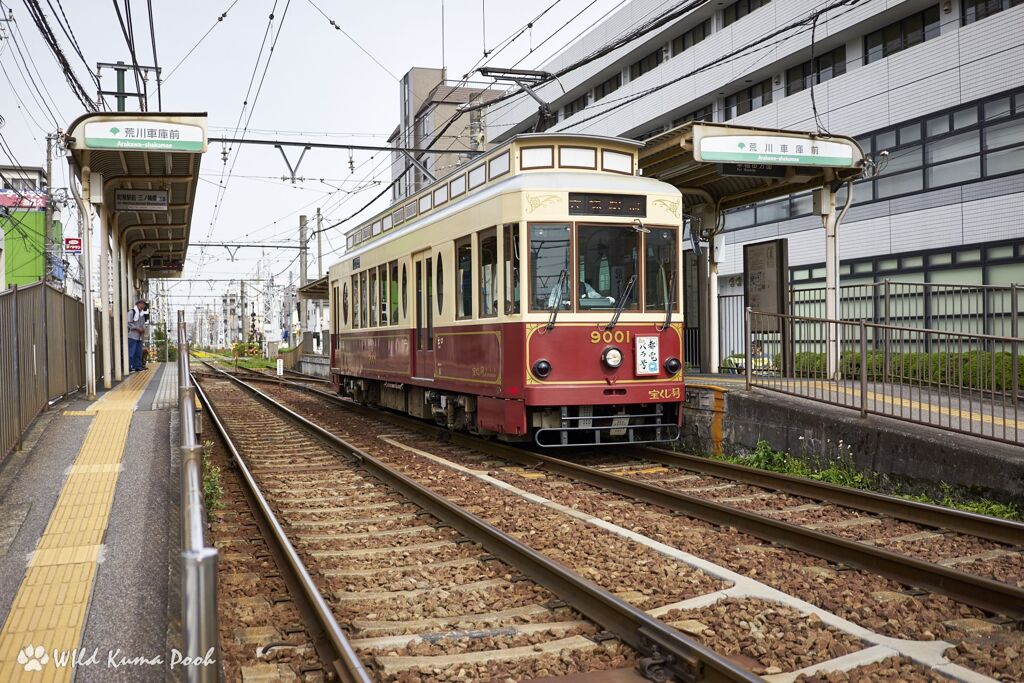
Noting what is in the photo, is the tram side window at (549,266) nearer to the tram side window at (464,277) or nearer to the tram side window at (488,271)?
the tram side window at (488,271)

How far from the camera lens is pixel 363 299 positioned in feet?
54.0

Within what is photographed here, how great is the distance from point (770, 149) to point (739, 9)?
21.1m

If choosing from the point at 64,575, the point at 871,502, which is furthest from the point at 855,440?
the point at 64,575

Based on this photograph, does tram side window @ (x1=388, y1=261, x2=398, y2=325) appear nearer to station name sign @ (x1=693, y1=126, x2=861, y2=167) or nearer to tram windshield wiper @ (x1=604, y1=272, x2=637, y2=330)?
tram windshield wiper @ (x1=604, y1=272, x2=637, y2=330)

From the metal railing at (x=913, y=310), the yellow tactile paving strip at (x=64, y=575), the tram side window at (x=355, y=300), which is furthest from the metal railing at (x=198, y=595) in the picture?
the tram side window at (x=355, y=300)

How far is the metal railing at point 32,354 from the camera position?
24.6 feet

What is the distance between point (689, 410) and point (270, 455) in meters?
5.59

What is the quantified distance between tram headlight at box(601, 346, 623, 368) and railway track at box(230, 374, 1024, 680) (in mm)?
1213

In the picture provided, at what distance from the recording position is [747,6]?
30.5 metres

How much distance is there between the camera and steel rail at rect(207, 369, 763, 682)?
3932 mm

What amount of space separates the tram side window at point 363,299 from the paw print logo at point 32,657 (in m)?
12.5

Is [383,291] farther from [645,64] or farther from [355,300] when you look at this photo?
[645,64]

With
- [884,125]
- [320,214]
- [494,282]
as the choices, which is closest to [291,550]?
[494,282]

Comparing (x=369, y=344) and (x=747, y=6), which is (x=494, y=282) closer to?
(x=369, y=344)
